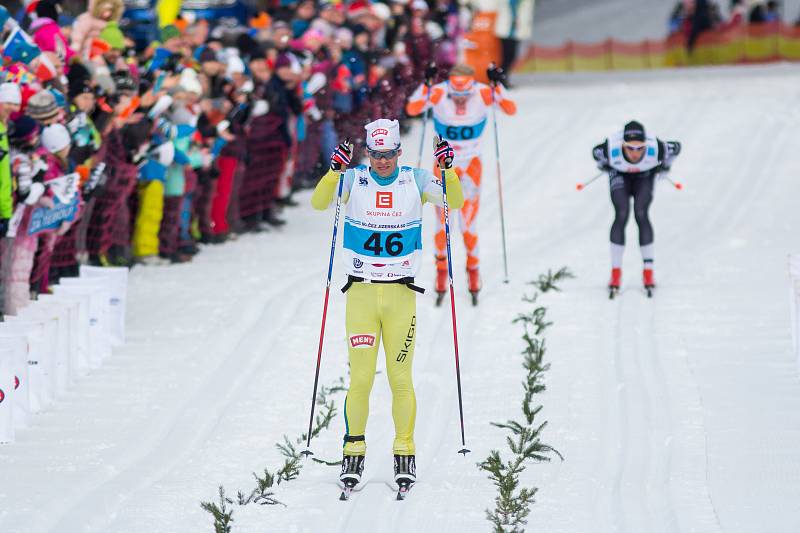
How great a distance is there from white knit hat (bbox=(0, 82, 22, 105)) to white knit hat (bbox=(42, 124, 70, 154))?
2.12ft

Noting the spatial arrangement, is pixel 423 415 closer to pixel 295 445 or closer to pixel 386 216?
pixel 295 445

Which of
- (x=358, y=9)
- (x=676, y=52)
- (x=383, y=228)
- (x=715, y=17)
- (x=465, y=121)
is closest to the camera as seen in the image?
(x=383, y=228)

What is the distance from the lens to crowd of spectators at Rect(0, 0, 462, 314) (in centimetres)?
1308

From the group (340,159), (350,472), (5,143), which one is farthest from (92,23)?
(350,472)

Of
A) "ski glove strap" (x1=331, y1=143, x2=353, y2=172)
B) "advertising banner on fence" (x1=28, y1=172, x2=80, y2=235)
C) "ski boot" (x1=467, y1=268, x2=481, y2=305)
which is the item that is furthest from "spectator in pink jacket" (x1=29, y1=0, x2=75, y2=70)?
"ski glove strap" (x1=331, y1=143, x2=353, y2=172)

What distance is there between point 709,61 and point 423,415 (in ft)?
65.5

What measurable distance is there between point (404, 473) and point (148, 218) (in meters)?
6.87

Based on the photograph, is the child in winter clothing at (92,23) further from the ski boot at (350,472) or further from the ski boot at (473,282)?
the ski boot at (350,472)

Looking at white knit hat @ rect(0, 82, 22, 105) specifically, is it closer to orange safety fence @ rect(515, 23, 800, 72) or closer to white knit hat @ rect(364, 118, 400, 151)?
white knit hat @ rect(364, 118, 400, 151)

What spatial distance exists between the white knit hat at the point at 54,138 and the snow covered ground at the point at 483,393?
1.83 m

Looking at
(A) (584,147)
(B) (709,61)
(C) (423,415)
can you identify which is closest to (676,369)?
(C) (423,415)

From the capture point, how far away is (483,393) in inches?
476

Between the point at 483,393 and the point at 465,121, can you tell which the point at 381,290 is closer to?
the point at 483,393

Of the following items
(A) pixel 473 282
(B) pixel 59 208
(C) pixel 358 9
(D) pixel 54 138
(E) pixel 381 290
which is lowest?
(E) pixel 381 290
